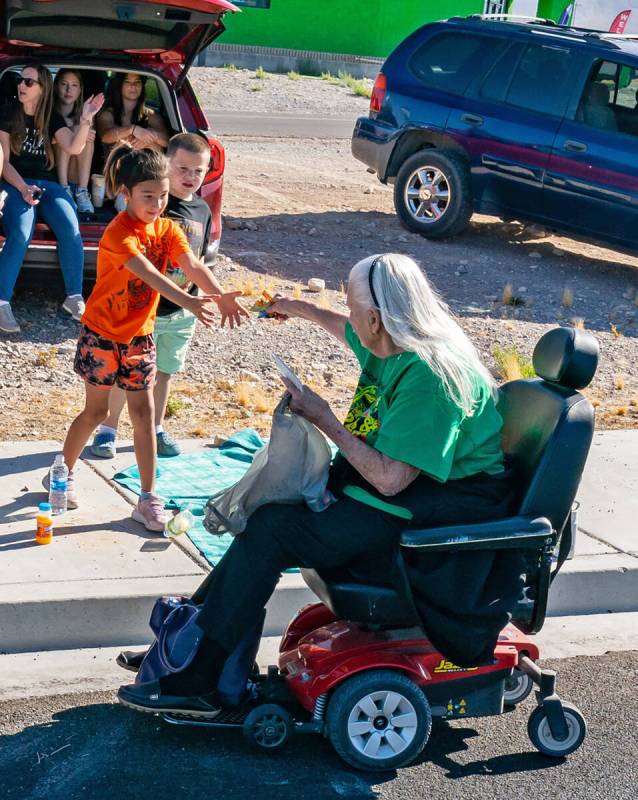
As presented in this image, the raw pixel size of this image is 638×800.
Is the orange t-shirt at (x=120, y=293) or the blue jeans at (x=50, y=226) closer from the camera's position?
the orange t-shirt at (x=120, y=293)

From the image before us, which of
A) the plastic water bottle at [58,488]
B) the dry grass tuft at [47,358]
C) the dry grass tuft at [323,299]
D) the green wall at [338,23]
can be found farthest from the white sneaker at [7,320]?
the green wall at [338,23]

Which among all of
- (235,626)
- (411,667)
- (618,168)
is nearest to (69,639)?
(235,626)

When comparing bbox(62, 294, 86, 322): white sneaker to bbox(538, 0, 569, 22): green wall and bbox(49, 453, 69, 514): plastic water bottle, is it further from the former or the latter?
bbox(538, 0, 569, 22): green wall

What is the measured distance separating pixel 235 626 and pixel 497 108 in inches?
324

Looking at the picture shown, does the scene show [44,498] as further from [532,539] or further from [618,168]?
[618,168]

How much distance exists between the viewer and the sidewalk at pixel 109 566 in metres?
4.56

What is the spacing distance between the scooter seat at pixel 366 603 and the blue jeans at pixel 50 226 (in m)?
4.37

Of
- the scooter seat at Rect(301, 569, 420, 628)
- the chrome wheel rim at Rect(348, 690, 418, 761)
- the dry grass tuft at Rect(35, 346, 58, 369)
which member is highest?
the scooter seat at Rect(301, 569, 420, 628)

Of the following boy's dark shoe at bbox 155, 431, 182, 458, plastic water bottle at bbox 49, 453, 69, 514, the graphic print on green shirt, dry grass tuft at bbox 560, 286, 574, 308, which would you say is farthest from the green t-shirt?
dry grass tuft at bbox 560, 286, 574, 308

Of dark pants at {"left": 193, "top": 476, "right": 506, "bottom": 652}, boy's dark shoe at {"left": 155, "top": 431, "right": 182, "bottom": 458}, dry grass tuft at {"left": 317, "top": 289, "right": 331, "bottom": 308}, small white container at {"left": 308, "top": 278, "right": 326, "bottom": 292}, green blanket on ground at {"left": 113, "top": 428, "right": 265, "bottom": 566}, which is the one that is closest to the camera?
dark pants at {"left": 193, "top": 476, "right": 506, "bottom": 652}

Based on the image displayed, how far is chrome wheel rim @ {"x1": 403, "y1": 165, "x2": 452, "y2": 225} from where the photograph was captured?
11461 millimetres

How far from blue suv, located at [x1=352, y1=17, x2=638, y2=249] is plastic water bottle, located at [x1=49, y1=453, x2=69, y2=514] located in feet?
21.6

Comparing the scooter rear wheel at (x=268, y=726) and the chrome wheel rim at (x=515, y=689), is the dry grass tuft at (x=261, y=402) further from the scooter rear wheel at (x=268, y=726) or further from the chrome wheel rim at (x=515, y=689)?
the scooter rear wheel at (x=268, y=726)

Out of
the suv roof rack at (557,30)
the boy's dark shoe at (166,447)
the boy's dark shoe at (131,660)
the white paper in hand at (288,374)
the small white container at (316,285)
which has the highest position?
the suv roof rack at (557,30)
